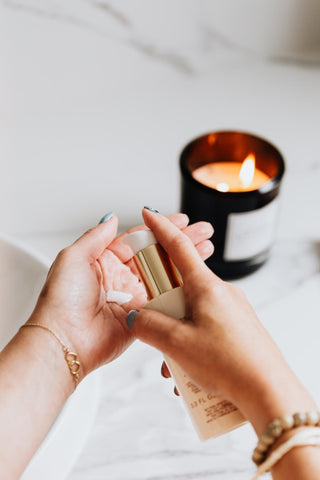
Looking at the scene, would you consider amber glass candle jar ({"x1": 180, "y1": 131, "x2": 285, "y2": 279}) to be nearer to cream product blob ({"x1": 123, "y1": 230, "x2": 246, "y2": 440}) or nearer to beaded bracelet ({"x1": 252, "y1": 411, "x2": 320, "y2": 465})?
cream product blob ({"x1": 123, "y1": 230, "x2": 246, "y2": 440})

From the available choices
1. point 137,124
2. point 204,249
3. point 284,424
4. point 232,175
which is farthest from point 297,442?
point 137,124

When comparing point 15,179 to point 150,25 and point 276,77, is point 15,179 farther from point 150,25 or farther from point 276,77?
point 276,77

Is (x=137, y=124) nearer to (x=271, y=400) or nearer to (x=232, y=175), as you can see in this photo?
(x=232, y=175)

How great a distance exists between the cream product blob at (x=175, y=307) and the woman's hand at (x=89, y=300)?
0.23 feet

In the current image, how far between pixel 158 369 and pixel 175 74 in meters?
0.49

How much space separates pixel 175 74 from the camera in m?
0.85

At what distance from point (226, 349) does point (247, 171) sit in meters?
Answer: 0.28

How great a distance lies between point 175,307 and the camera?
39 centimetres

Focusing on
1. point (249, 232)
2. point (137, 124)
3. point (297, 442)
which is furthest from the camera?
point (137, 124)

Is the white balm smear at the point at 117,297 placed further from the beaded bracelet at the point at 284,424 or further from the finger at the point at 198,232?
the beaded bracelet at the point at 284,424

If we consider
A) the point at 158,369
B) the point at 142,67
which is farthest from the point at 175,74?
the point at 158,369

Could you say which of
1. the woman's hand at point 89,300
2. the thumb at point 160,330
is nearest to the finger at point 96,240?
the woman's hand at point 89,300

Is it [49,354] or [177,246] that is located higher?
[177,246]

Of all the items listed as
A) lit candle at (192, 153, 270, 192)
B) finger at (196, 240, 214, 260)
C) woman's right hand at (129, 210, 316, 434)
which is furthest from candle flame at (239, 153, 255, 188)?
→ woman's right hand at (129, 210, 316, 434)
